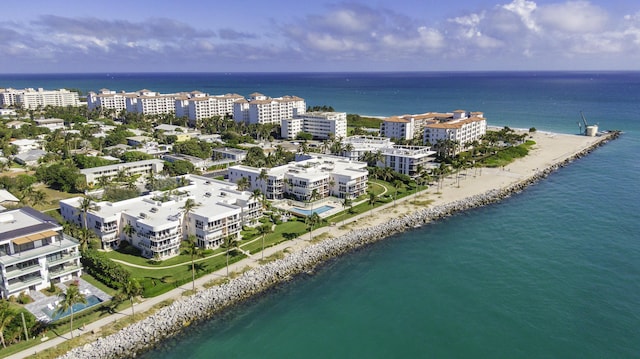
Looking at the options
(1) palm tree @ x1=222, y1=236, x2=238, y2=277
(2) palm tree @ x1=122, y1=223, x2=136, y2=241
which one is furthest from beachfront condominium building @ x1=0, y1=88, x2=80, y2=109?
(1) palm tree @ x1=222, y1=236, x2=238, y2=277

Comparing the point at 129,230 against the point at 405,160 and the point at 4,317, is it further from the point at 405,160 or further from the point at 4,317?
the point at 405,160

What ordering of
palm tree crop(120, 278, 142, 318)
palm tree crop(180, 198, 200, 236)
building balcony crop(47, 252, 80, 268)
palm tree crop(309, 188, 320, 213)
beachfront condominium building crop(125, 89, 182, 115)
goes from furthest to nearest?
1. beachfront condominium building crop(125, 89, 182, 115)
2. palm tree crop(309, 188, 320, 213)
3. palm tree crop(180, 198, 200, 236)
4. building balcony crop(47, 252, 80, 268)
5. palm tree crop(120, 278, 142, 318)

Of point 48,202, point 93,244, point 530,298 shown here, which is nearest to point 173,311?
point 93,244

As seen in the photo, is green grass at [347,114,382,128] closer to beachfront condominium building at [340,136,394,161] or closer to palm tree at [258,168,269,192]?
beachfront condominium building at [340,136,394,161]

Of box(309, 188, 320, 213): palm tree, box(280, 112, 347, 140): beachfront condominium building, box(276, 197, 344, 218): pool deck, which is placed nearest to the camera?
box(276, 197, 344, 218): pool deck

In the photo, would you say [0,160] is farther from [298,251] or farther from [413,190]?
[413,190]
